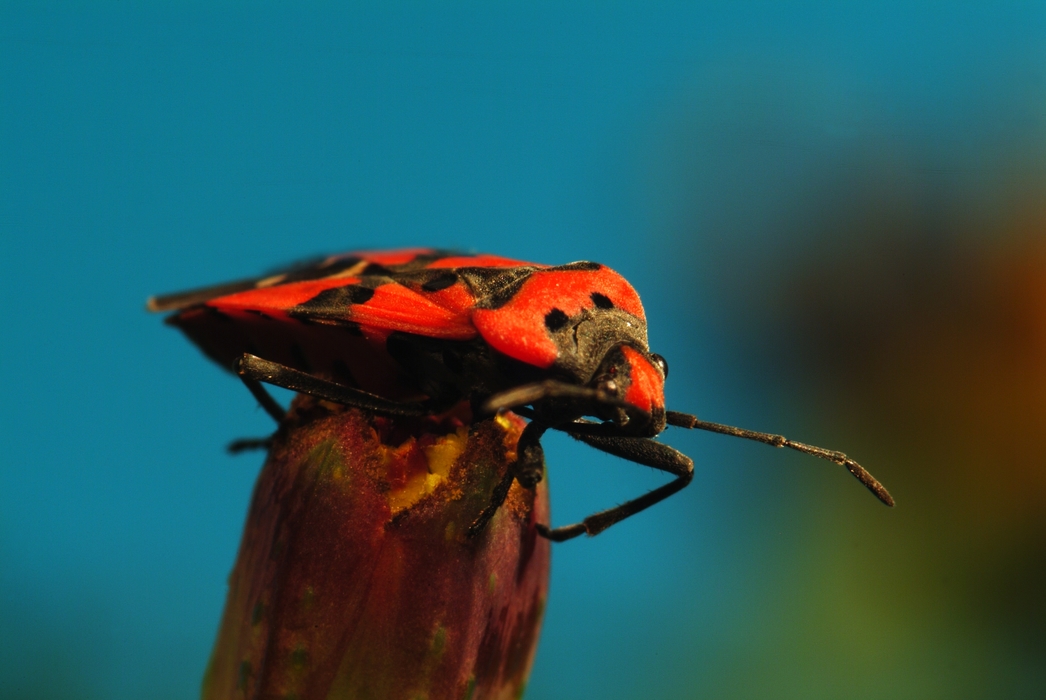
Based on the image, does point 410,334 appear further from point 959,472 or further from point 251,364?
point 959,472

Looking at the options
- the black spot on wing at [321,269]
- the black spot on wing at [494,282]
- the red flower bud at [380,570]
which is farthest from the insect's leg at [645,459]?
the black spot on wing at [321,269]

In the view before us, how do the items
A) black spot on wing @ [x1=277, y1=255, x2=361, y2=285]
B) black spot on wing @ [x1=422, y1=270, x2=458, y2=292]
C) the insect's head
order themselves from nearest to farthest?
the insect's head, black spot on wing @ [x1=422, y1=270, x2=458, y2=292], black spot on wing @ [x1=277, y1=255, x2=361, y2=285]

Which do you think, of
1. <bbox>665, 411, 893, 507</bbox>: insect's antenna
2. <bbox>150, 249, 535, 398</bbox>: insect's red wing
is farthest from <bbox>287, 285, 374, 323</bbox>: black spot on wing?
<bbox>665, 411, 893, 507</bbox>: insect's antenna

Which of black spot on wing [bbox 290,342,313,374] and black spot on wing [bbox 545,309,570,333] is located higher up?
black spot on wing [bbox 545,309,570,333]

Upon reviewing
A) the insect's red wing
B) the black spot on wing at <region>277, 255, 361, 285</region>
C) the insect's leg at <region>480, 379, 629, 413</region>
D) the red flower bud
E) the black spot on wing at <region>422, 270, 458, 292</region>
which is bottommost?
the red flower bud

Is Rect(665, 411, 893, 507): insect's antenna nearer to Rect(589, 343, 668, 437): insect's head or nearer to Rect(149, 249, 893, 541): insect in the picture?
Rect(149, 249, 893, 541): insect

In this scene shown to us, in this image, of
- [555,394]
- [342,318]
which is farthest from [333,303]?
[555,394]

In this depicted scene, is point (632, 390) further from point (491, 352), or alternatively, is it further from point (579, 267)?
point (579, 267)
